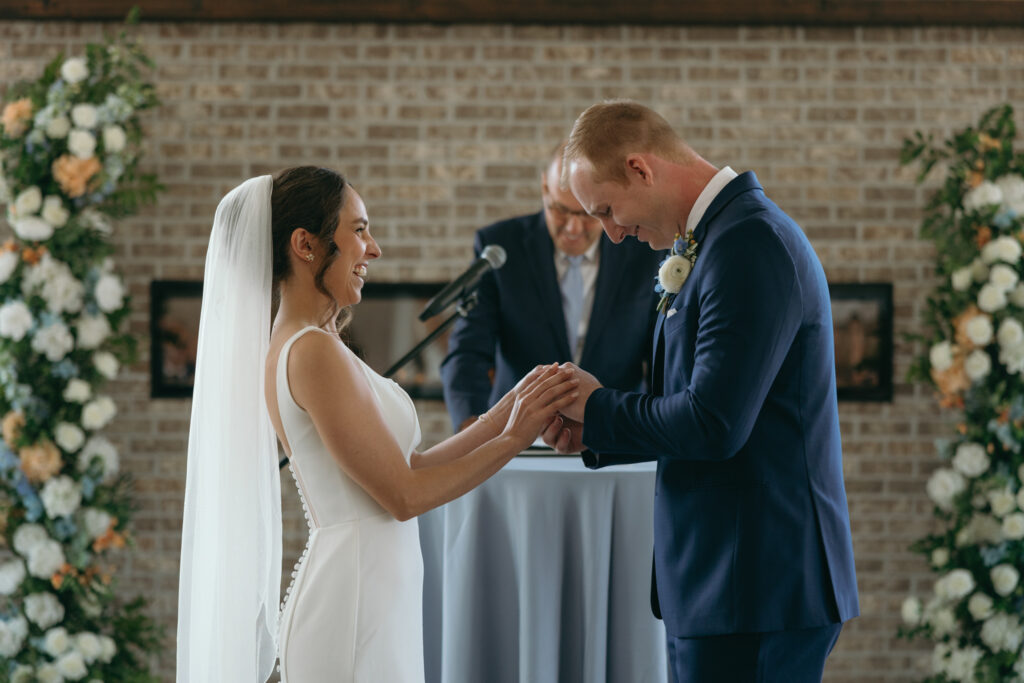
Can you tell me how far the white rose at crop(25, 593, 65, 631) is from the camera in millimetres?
4012

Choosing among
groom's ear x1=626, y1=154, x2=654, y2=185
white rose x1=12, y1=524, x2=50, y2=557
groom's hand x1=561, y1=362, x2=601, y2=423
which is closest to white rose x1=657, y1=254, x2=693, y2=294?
groom's ear x1=626, y1=154, x2=654, y2=185

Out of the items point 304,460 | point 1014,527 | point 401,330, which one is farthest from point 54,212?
point 1014,527

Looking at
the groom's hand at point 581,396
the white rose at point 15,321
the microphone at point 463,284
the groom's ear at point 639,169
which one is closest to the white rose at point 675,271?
the groom's ear at point 639,169

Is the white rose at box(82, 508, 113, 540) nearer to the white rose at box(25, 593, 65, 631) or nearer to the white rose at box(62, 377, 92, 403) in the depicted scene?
the white rose at box(25, 593, 65, 631)

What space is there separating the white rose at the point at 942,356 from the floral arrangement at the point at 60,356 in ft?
10.8

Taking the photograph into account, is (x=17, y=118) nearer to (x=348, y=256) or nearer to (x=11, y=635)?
(x=11, y=635)

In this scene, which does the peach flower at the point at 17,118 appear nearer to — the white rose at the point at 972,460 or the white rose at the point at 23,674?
the white rose at the point at 23,674

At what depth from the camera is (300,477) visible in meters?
2.07

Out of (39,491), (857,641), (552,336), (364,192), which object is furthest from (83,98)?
(857,641)

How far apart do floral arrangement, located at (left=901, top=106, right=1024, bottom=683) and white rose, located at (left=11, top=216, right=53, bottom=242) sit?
347cm

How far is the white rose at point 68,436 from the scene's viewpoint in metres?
4.05

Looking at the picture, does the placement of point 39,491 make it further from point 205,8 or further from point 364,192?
point 205,8

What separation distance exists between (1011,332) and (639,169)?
2.65 metres

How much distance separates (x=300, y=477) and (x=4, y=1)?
Answer: 3624mm
